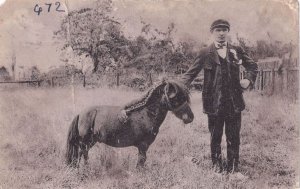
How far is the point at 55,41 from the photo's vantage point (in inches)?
240

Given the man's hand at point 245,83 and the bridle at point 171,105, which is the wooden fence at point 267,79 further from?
the bridle at point 171,105

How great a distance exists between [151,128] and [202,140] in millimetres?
517

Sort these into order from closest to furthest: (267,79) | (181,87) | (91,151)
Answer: (181,87) < (91,151) < (267,79)

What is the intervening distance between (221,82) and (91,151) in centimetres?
142

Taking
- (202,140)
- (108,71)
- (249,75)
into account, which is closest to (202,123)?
(202,140)

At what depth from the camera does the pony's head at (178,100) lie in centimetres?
Result: 607

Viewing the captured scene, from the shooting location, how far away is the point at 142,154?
6113 mm

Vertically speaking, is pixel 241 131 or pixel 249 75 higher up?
pixel 249 75

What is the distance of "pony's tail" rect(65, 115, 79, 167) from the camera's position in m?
6.13

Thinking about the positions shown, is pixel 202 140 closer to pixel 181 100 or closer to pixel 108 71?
pixel 181 100

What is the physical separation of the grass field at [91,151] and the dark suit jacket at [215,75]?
10 cm

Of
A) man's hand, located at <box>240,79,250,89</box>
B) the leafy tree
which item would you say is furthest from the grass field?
the leafy tree

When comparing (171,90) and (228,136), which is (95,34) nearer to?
(171,90)

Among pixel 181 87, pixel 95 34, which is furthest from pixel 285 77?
pixel 95 34
